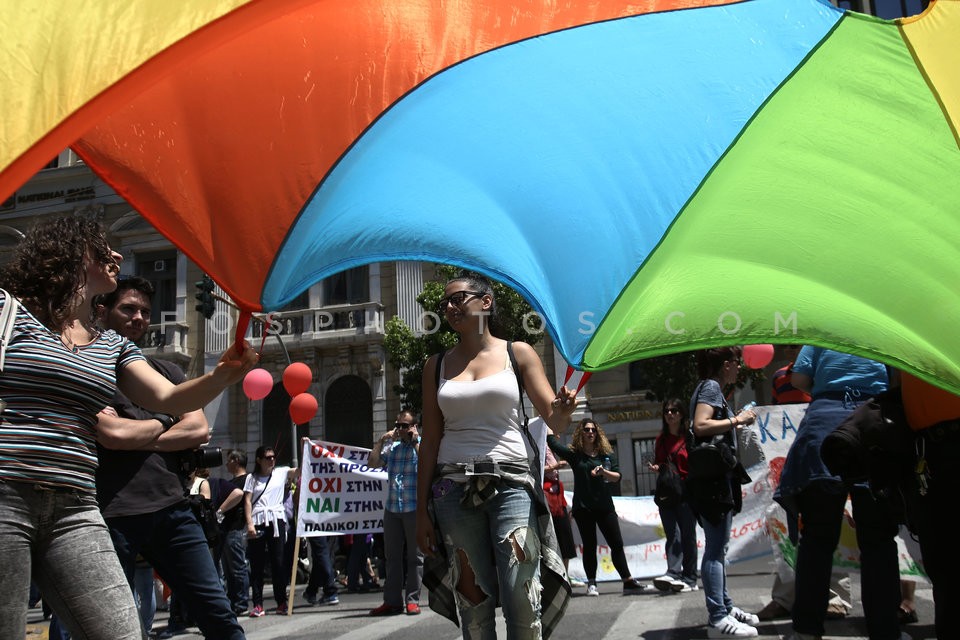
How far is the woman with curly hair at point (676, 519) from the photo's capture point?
9.19 m

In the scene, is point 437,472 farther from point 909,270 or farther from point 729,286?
point 909,270

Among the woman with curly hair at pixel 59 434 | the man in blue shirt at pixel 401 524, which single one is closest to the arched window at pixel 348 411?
the man in blue shirt at pixel 401 524

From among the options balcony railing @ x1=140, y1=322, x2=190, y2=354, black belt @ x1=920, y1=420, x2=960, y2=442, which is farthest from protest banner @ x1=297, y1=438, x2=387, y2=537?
balcony railing @ x1=140, y1=322, x2=190, y2=354

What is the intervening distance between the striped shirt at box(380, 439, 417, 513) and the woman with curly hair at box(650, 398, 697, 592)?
2.50 m

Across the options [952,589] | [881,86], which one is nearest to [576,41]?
[881,86]

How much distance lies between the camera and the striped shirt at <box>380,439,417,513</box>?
9.42m

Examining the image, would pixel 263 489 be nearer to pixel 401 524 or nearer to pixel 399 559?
pixel 401 524

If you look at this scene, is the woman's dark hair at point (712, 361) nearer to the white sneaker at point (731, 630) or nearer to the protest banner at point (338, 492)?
the white sneaker at point (731, 630)

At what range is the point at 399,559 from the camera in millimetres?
9211

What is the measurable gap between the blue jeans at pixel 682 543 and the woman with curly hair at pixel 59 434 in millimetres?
6661

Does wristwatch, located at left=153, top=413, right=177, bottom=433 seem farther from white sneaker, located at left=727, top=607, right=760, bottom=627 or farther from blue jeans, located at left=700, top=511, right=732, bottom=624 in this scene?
white sneaker, located at left=727, top=607, right=760, bottom=627

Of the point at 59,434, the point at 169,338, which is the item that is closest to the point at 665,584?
the point at 59,434

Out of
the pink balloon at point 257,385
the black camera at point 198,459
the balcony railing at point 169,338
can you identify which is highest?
the balcony railing at point 169,338

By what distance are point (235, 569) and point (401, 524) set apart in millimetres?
2161
